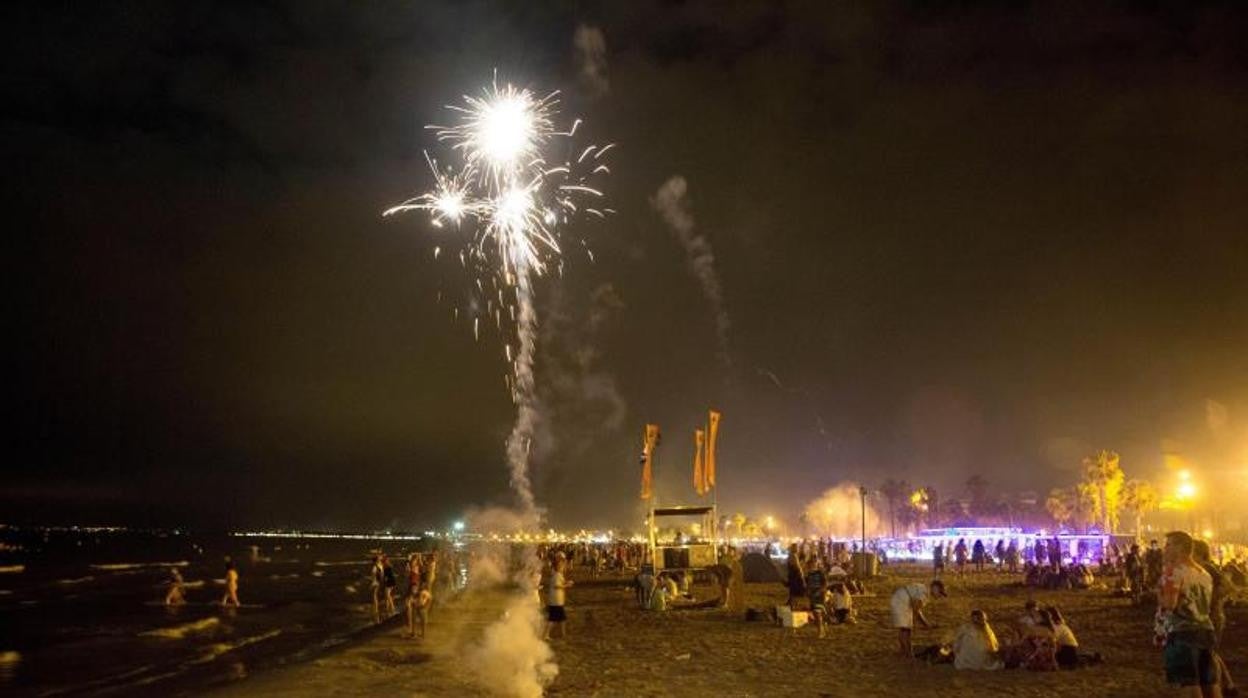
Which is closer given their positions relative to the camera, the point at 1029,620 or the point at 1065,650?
the point at 1065,650

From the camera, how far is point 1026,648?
14.7 metres

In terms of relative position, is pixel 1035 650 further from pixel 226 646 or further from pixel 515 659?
pixel 226 646

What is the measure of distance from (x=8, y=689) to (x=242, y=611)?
17.1 m

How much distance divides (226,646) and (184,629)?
6.06 m

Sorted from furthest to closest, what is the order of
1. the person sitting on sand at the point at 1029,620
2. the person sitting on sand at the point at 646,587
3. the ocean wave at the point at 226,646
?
the person sitting on sand at the point at 646,587 → the ocean wave at the point at 226,646 → the person sitting on sand at the point at 1029,620

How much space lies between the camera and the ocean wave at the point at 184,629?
91.5ft

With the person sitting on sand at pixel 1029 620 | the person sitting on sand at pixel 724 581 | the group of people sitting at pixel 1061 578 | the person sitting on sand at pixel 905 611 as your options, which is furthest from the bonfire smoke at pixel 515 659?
the group of people sitting at pixel 1061 578

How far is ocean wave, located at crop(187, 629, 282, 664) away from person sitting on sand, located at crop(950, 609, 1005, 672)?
1626 centimetres

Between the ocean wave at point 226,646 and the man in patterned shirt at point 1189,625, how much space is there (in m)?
19.7

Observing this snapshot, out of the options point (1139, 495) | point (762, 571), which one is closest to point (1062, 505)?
point (1139, 495)

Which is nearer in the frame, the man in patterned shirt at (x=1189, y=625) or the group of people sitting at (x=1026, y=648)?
the man in patterned shirt at (x=1189, y=625)

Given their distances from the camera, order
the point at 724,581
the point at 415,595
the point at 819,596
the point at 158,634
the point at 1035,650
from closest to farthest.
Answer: the point at 1035,650, the point at 819,596, the point at 415,595, the point at 724,581, the point at 158,634

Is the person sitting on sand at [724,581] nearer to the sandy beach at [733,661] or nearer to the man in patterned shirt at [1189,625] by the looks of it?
the sandy beach at [733,661]

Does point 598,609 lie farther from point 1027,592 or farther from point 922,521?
point 922,521
